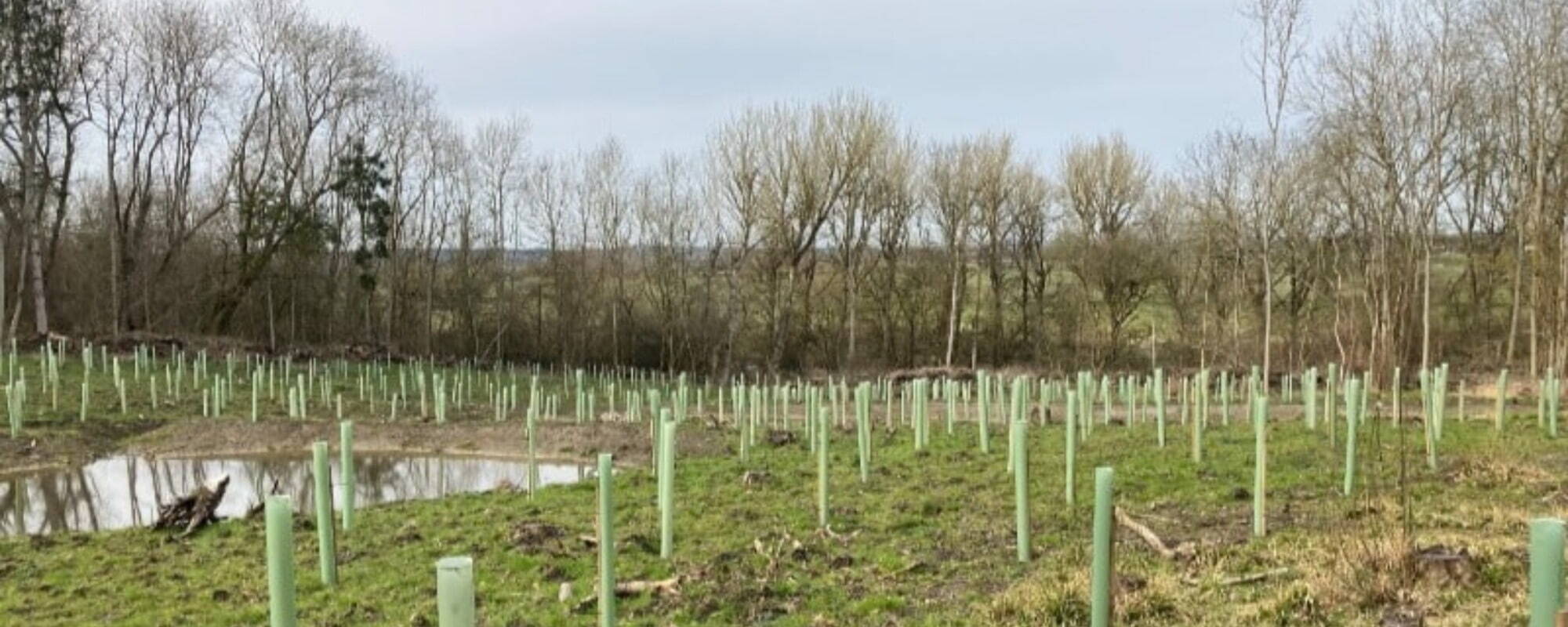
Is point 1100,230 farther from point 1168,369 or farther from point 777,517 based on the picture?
point 777,517

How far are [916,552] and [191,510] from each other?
7.87m

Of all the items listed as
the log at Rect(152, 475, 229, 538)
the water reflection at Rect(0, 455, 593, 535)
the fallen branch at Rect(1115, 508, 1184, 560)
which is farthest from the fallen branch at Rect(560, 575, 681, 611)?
the water reflection at Rect(0, 455, 593, 535)

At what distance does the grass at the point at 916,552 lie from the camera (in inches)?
247

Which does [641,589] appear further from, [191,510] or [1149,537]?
[191,510]

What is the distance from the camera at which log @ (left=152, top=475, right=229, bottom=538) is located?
11555mm

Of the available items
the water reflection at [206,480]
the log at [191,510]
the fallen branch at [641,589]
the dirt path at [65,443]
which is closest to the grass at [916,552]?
the fallen branch at [641,589]

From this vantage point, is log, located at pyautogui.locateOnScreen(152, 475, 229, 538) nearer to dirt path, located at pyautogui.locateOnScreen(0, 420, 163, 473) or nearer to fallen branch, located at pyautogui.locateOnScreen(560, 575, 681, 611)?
fallen branch, located at pyautogui.locateOnScreen(560, 575, 681, 611)

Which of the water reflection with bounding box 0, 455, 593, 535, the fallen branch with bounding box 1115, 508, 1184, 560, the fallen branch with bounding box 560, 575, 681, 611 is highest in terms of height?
the fallen branch with bounding box 1115, 508, 1184, 560

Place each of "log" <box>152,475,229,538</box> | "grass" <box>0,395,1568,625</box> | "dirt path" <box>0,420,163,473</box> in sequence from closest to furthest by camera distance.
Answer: "grass" <box>0,395,1568,625</box> → "log" <box>152,475,229,538</box> → "dirt path" <box>0,420,163,473</box>

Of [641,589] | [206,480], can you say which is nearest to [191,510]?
[206,480]

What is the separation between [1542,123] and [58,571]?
3108 cm

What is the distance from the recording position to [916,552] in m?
8.56

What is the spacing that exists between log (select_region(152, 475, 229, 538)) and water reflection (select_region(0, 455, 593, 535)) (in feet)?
3.06

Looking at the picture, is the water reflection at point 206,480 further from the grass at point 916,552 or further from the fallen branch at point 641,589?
the fallen branch at point 641,589
